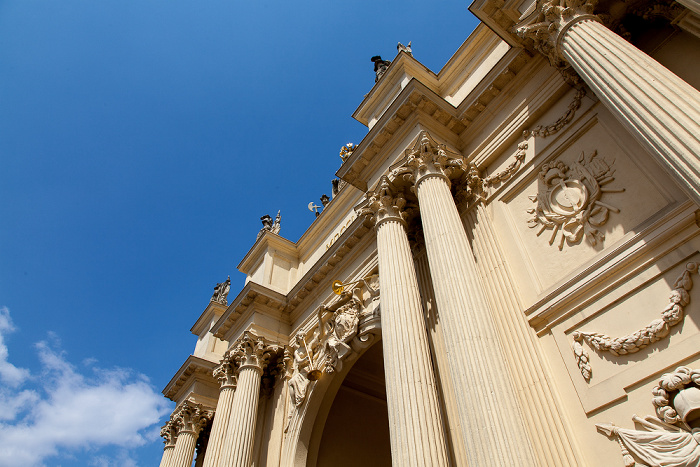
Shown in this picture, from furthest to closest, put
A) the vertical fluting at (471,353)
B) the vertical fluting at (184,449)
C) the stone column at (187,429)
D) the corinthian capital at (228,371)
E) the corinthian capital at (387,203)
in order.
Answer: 1. the stone column at (187,429)
2. the vertical fluting at (184,449)
3. the corinthian capital at (228,371)
4. the corinthian capital at (387,203)
5. the vertical fluting at (471,353)

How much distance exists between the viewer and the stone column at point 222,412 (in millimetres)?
13961

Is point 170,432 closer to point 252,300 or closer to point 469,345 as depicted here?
point 252,300

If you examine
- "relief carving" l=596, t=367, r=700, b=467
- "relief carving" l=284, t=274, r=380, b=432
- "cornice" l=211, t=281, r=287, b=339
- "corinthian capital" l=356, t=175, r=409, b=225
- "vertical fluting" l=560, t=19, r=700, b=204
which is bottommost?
"relief carving" l=596, t=367, r=700, b=467

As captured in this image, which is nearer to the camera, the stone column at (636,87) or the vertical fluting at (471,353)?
the stone column at (636,87)

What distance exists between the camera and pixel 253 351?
1486 centimetres

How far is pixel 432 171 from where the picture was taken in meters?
9.94

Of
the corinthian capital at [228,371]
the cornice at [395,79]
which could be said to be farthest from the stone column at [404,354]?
the corinthian capital at [228,371]

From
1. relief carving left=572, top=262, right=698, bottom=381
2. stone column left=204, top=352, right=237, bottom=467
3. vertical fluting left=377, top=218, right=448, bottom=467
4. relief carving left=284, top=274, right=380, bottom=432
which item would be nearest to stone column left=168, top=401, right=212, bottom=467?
stone column left=204, top=352, right=237, bottom=467

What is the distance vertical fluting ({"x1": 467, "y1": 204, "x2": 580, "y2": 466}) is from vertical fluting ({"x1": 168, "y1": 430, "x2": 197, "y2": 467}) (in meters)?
16.3

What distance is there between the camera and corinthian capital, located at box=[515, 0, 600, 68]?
25.1 feet

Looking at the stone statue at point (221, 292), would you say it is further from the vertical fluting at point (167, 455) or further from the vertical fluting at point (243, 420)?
the vertical fluting at point (243, 420)

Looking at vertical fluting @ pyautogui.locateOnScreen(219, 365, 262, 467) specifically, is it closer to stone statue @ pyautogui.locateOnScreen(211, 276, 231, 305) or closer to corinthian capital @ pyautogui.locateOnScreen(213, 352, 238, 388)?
corinthian capital @ pyautogui.locateOnScreen(213, 352, 238, 388)

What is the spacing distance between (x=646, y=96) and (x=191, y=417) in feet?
66.6

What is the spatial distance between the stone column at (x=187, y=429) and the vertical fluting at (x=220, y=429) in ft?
18.7
